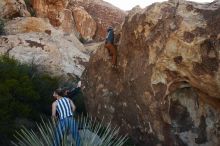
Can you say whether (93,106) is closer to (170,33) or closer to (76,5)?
(170,33)

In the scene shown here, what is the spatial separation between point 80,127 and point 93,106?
327 centimetres

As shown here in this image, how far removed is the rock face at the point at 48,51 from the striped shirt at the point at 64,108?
6.36 m

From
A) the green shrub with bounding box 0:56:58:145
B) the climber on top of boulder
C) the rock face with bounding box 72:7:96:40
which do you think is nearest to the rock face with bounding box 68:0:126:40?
the rock face with bounding box 72:7:96:40

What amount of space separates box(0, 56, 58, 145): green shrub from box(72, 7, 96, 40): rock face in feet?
45.2

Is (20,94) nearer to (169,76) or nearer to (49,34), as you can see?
(169,76)

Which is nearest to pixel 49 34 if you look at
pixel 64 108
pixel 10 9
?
pixel 10 9

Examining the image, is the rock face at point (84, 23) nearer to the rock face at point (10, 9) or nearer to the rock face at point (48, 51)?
the rock face at point (10, 9)

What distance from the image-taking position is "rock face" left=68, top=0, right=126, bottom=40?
3072 cm

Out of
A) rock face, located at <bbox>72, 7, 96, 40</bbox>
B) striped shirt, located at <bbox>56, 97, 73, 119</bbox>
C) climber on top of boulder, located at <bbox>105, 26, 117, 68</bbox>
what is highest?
climber on top of boulder, located at <bbox>105, 26, 117, 68</bbox>

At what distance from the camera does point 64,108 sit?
999 cm

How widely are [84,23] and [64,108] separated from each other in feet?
65.8

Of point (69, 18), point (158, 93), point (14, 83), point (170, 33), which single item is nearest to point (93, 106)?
point (14, 83)

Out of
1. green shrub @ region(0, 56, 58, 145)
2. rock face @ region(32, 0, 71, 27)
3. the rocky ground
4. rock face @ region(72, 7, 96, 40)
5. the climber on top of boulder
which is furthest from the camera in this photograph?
rock face @ region(72, 7, 96, 40)

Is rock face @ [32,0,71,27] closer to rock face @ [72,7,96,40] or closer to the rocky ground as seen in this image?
the rocky ground
